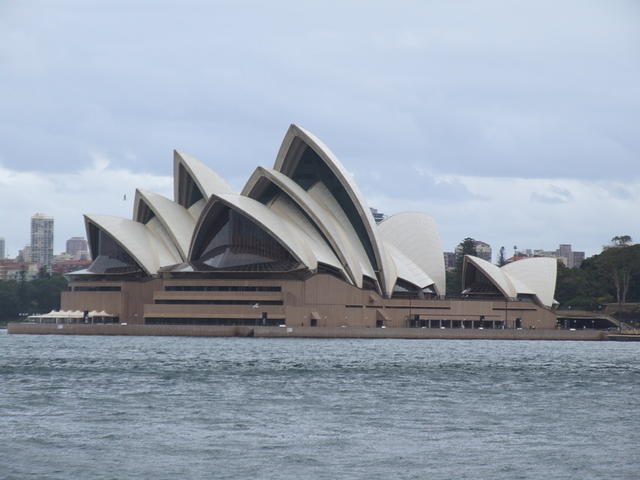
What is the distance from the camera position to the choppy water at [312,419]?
2780cm

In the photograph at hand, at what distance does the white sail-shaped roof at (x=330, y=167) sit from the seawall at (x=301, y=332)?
6.63m

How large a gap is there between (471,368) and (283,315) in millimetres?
40214

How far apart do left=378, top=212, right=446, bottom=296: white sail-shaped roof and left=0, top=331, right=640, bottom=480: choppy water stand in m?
49.3

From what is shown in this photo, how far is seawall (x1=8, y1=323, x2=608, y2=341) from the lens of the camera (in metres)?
97.6

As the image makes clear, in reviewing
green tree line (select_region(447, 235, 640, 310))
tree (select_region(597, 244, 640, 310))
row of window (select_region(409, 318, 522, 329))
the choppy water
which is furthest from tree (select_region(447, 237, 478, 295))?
the choppy water

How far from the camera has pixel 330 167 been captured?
98.5 meters

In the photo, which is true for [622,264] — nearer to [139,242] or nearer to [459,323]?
[459,323]

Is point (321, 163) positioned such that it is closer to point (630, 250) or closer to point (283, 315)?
point (283, 315)

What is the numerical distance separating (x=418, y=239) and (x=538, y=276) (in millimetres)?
13349

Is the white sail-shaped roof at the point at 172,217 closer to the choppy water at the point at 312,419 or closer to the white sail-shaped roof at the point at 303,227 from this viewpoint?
the white sail-shaped roof at the point at 303,227

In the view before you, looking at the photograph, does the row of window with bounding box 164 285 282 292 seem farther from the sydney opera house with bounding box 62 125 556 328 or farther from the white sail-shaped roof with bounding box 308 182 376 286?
the white sail-shaped roof with bounding box 308 182 376 286

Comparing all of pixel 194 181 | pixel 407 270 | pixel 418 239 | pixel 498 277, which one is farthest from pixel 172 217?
pixel 498 277

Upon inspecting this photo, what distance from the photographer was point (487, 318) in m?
112

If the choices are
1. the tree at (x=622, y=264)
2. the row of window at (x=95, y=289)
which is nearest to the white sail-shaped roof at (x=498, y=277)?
the tree at (x=622, y=264)
